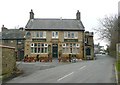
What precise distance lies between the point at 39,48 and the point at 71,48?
6741 millimetres

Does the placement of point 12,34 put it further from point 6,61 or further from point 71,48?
point 6,61

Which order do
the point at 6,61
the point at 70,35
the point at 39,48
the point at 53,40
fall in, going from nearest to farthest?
the point at 6,61, the point at 39,48, the point at 53,40, the point at 70,35

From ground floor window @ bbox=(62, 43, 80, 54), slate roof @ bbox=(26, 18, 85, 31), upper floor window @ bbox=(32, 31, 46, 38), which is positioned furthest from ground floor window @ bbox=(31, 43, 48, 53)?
ground floor window @ bbox=(62, 43, 80, 54)

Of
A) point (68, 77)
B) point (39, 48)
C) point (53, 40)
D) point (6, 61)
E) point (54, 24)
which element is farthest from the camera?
point (54, 24)

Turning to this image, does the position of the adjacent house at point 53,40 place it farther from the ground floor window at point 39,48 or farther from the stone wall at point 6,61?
the stone wall at point 6,61

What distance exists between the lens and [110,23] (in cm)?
6819

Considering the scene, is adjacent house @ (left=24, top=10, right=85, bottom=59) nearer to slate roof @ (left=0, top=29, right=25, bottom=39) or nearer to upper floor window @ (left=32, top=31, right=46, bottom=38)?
upper floor window @ (left=32, top=31, right=46, bottom=38)

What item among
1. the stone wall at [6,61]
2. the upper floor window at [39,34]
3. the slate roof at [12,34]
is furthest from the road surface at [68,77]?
the slate roof at [12,34]

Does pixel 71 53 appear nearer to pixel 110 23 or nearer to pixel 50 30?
pixel 50 30

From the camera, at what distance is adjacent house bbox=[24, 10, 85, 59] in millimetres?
59494

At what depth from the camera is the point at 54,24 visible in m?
61.5

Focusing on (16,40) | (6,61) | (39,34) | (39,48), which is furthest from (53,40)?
(6,61)

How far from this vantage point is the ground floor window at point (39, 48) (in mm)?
59406

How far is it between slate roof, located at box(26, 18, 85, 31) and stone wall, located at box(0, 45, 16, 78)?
34.1 meters
